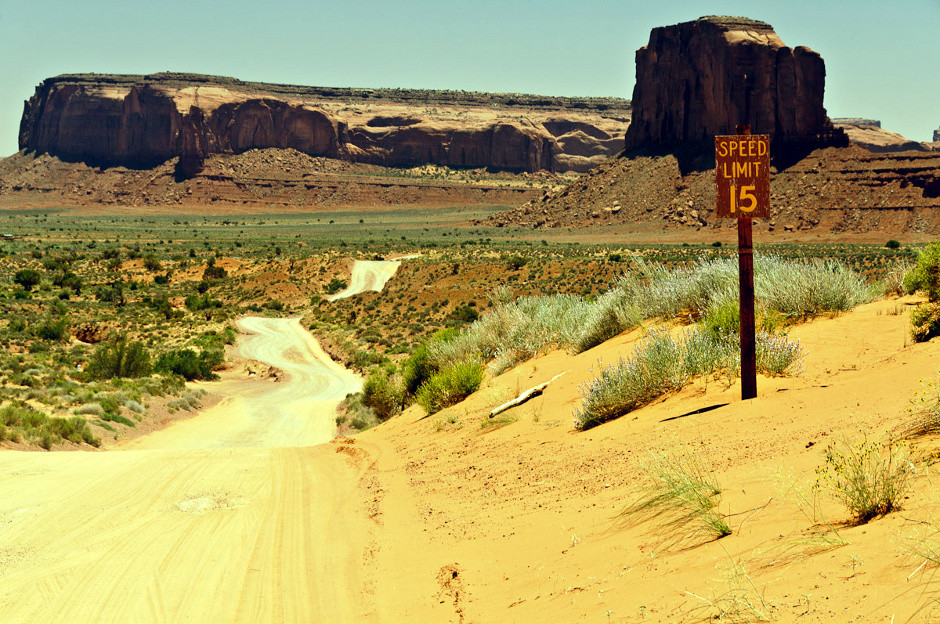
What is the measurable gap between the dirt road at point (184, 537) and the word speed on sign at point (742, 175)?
5217 millimetres

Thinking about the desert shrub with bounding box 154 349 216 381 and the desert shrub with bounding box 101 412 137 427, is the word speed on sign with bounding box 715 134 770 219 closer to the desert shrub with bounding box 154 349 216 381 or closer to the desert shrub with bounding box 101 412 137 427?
the desert shrub with bounding box 101 412 137 427

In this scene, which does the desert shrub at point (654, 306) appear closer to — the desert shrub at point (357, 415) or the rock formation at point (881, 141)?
the desert shrub at point (357, 415)

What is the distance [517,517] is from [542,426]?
332cm

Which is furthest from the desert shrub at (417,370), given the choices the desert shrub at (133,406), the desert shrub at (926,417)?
the desert shrub at (926,417)

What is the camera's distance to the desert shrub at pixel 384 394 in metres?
21.0

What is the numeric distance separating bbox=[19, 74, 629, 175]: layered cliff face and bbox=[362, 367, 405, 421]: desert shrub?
487 feet

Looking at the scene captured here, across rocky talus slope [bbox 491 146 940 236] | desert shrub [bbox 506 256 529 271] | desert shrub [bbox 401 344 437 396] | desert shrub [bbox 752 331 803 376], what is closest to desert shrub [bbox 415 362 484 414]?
desert shrub [bbox 401 344 437 396]

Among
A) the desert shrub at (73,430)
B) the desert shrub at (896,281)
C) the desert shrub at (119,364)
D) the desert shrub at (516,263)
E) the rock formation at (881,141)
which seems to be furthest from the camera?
the rock formation at (881,141)

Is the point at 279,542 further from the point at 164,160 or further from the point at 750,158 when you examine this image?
the point at 164,160

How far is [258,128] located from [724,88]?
101362 millimetres

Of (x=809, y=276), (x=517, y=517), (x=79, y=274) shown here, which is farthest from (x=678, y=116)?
(x=517, y=517)

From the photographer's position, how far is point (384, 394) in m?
23.4

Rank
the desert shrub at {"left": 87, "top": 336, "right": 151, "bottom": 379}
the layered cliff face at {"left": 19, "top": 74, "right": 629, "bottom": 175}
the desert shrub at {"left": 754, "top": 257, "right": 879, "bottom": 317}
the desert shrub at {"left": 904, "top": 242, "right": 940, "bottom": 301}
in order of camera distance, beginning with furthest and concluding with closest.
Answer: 1. the layered cliff face at {"left": 19, "top": 74, "right": 629, "bottom": 175}
2. the desert shrub at {"left": 87, "top": 336, "right": 151, "bottom": 379}
3. the desert shrub at {"left": 754, "top": 257, "right": 879, "bottom": 317}
4. the desert shrub at {"left": 904, "top": 242, "right": 940, "bottom": 301}

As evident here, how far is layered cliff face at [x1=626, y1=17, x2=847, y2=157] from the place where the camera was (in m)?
98.0
